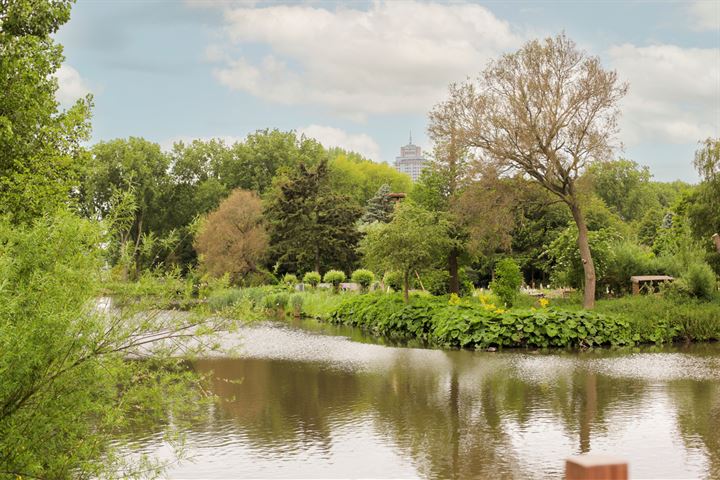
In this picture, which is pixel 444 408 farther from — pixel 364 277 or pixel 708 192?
pixel 364 277

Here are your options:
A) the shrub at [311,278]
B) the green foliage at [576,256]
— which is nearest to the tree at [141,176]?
the shrub at [311,278]

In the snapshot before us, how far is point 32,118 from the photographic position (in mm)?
8680

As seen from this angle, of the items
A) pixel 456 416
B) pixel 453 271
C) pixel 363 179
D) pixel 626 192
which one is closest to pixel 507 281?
pixel 453 271

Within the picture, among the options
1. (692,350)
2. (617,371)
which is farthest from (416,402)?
(692,350)

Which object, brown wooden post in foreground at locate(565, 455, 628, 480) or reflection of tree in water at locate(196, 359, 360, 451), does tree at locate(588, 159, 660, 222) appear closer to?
reflection of tree in water at locate(196, 359, 360, 451)

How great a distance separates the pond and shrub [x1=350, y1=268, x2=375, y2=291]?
12.7 meters

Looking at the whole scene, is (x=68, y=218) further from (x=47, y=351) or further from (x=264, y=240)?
(x=264, y=240)

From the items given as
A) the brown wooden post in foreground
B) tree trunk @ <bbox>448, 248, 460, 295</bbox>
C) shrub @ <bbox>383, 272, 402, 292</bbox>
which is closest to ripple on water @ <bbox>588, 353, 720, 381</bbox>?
tree trunk @ <bbox>448, 248, 460, 295</bbox>

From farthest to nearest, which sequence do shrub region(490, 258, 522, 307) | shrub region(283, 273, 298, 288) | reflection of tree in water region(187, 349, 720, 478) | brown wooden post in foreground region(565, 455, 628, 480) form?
1. shrub region(283, 273, 298, 288)
2. shrub region(490, 258, 522, 307)
3. reflection of tree in water region(187, 349, 720, 478)
4. brown wooden post in foreground region(565, 455, 628, 480)

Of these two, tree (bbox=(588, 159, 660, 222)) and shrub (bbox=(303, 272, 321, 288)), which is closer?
shrub (bbox=(303, 272, 321, 288))

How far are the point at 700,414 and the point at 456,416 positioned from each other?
9.91 ft

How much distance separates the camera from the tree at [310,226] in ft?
109

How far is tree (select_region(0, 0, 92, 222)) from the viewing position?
315 inches

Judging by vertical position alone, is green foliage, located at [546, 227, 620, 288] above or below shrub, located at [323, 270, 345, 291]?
above
